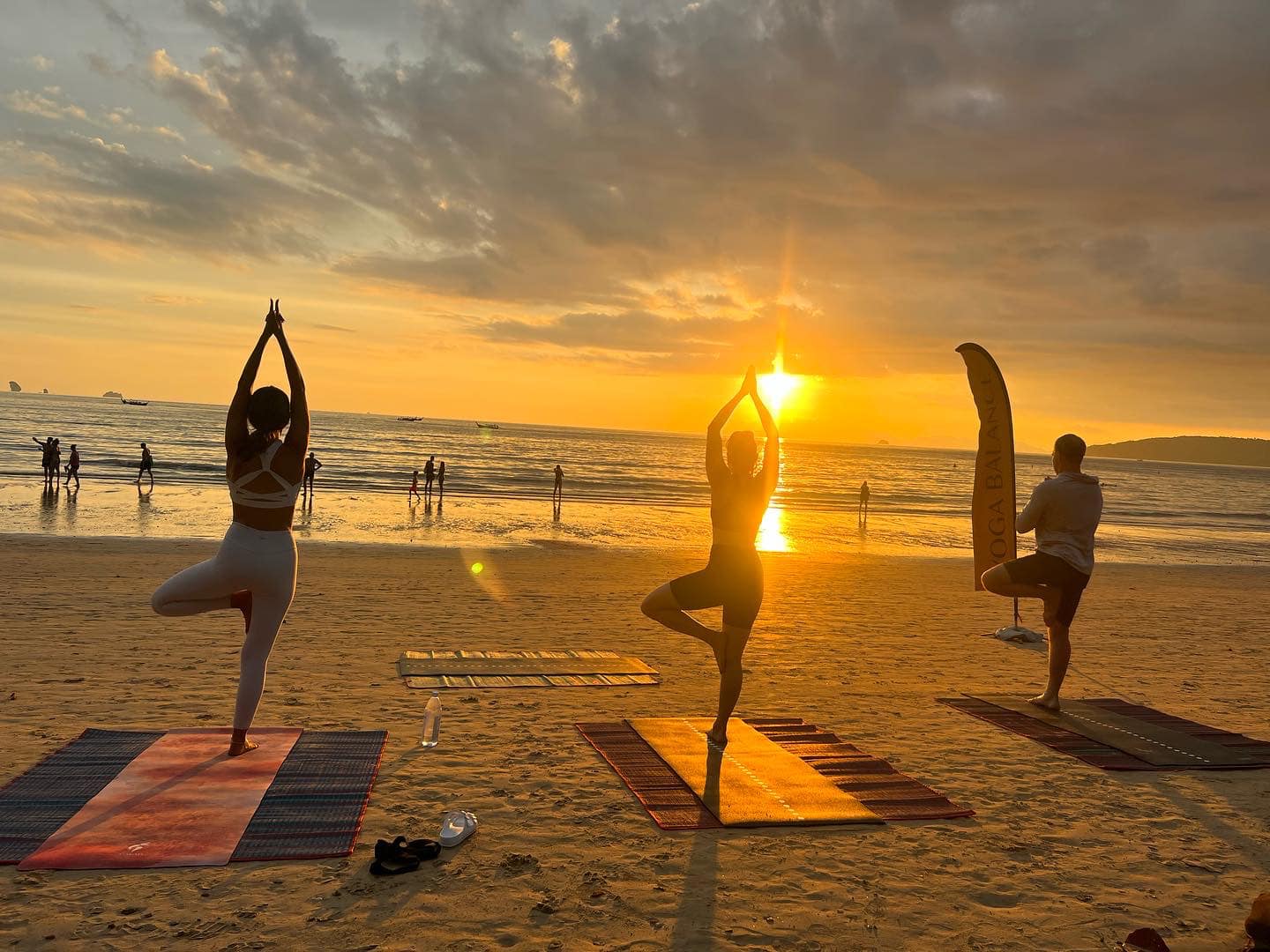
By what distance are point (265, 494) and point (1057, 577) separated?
640 centimetres

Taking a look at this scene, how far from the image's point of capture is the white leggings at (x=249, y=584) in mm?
5488

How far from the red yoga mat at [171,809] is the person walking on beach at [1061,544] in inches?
245

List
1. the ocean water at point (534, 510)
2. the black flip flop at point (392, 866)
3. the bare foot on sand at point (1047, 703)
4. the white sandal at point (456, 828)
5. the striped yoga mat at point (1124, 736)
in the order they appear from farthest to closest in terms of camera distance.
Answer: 1. the ocean water at point (534, 510)
2. the bare foot on sand at point (1047, 703)
3. the striped yoga mat at point (1124, 736)
4. the white sandal at point (456, 828)
5. the black flip flop at point (392, 866)

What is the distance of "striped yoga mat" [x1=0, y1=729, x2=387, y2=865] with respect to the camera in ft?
15.3

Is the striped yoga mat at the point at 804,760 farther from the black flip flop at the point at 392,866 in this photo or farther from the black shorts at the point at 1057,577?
the black shorts at the point at 1057,577

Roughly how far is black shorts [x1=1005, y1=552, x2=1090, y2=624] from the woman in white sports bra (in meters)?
6.00

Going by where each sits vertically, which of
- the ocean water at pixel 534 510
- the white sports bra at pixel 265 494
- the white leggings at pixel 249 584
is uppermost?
the white sports bra at pixel 265 494

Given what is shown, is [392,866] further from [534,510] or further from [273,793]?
[534,510]

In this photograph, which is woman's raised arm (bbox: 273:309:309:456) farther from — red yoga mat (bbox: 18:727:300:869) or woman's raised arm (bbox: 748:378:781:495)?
woman's raised arm (bbox: 748:378:781:495)

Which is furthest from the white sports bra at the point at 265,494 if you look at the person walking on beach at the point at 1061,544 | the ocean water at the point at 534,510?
the ocean water at the point at 534,510

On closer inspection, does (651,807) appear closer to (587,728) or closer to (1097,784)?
(587,728)

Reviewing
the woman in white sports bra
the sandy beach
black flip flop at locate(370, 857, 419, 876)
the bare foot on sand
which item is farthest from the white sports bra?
the bare foot on sand

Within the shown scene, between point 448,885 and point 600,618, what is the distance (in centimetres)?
832

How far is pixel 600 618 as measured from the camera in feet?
41.6
